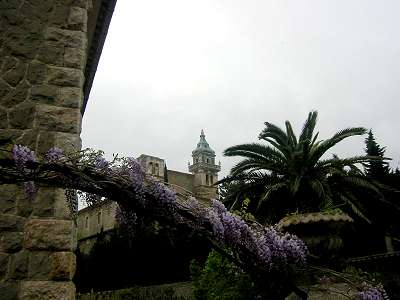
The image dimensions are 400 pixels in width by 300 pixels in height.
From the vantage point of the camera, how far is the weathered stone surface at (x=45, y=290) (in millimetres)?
3348

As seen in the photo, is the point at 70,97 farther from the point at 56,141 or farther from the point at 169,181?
the point at 169,181

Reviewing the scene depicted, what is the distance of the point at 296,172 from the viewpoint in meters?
13.6

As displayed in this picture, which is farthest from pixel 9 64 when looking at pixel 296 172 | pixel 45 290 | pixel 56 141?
pixel 296 172

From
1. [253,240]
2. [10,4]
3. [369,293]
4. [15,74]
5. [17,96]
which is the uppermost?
[10,4]

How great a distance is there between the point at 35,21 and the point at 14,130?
3.75ft

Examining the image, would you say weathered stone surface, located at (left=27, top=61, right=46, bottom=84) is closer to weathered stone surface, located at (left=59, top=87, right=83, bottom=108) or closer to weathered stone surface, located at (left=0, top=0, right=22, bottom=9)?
weathered stone surface, located at (left=59, top=87, right=83, bottom=108)

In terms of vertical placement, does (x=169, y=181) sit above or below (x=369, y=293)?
above

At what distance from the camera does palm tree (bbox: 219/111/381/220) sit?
13406 millimetres

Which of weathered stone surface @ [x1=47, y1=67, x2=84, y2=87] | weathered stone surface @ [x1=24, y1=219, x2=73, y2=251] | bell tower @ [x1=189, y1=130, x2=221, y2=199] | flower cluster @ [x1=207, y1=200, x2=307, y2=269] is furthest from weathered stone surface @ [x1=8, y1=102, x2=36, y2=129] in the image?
bell tower @ [x1=189, y1=130, x2=221, y2=199]

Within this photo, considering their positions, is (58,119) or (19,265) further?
(58,119)

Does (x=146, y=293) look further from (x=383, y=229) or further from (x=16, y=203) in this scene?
(x=16, y=203)

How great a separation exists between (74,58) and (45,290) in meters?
2.12

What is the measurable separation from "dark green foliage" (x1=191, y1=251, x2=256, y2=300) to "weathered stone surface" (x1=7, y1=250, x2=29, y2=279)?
6463mm

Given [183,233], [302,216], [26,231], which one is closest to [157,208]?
[183,233]
